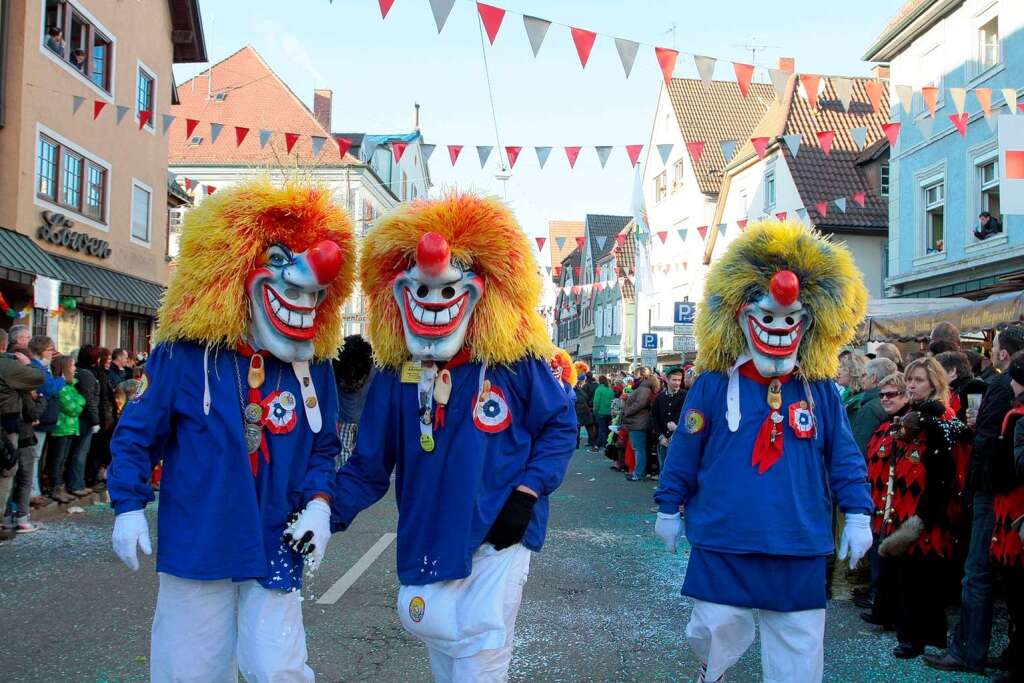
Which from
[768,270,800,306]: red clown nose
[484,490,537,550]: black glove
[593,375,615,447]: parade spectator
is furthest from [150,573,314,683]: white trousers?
[593,375,615,447]: parade spectator

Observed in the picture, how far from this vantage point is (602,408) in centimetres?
2148

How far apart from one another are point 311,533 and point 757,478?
177cm

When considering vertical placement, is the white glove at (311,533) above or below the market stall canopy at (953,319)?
below

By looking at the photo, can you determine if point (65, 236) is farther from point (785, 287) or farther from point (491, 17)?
point (785, 287)

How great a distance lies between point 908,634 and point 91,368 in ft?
29.7

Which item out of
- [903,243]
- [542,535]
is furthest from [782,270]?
[903,243]

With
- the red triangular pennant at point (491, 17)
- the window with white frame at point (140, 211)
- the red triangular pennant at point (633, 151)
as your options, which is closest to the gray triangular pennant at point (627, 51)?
the red triangular pennant at point (491, 17)

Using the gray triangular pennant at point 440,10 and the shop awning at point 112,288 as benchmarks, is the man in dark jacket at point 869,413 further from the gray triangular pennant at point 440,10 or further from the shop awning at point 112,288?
the shop awning at point 112,288

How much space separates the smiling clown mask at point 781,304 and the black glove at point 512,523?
1251 millimetres

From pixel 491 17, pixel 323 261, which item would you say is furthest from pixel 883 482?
pixel 491 17

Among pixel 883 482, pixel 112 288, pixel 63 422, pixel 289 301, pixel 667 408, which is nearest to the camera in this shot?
pixel 289 301

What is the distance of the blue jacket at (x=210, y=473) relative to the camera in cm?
323

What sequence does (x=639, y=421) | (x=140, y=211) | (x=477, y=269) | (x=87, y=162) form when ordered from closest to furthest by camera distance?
1. (x=477, y=269)
2. (x=639, y=421)
3. (x=87, y=162)
4. (x=140, y=211)

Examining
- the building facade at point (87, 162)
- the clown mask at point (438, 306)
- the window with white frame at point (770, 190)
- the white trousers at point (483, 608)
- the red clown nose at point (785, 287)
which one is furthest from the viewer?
the window with white frame at point (770, 190)
